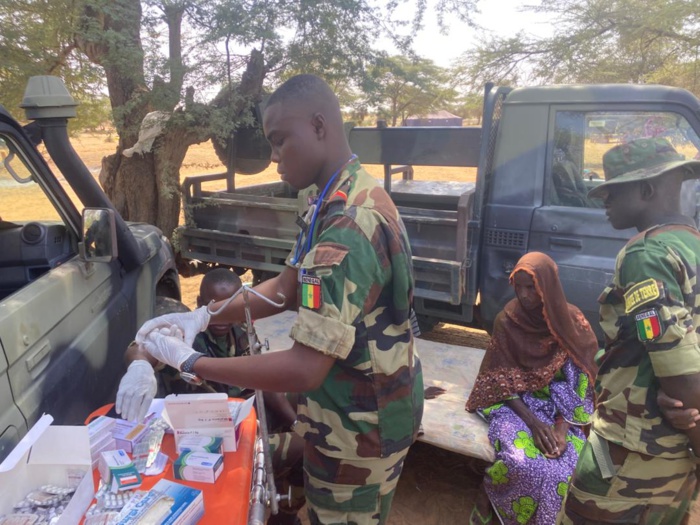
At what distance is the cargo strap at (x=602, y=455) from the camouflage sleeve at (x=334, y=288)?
1.07 metres

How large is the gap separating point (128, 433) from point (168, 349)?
256 mm

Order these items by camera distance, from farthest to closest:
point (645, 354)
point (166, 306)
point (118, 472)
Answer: point (166, 306), point (645, 354), point (118, 472)

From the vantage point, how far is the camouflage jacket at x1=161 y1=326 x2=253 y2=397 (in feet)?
7.75

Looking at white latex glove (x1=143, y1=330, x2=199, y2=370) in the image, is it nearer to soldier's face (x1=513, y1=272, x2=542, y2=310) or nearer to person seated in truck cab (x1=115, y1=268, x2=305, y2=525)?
person seated in truck cab (x1=115, y1=268, x2=305, y2=525)

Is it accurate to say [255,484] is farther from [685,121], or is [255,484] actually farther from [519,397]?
[685,121]

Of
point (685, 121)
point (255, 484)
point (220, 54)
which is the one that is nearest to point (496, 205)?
point (685, 121)

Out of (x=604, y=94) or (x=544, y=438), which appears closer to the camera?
(x=544, y=438)

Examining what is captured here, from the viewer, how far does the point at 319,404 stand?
1.56 m

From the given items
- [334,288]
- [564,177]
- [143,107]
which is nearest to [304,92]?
[334,288]

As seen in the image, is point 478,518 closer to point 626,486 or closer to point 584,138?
point 626,486

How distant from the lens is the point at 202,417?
5.07 ft

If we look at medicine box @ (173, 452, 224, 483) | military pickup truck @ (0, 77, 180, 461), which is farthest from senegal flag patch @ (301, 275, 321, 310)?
military pickup truck @ (0, 77, 180, 461)

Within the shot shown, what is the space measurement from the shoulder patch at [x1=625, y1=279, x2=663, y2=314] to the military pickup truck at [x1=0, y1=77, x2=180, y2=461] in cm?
175

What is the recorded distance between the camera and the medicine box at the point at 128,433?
58.4 inches
